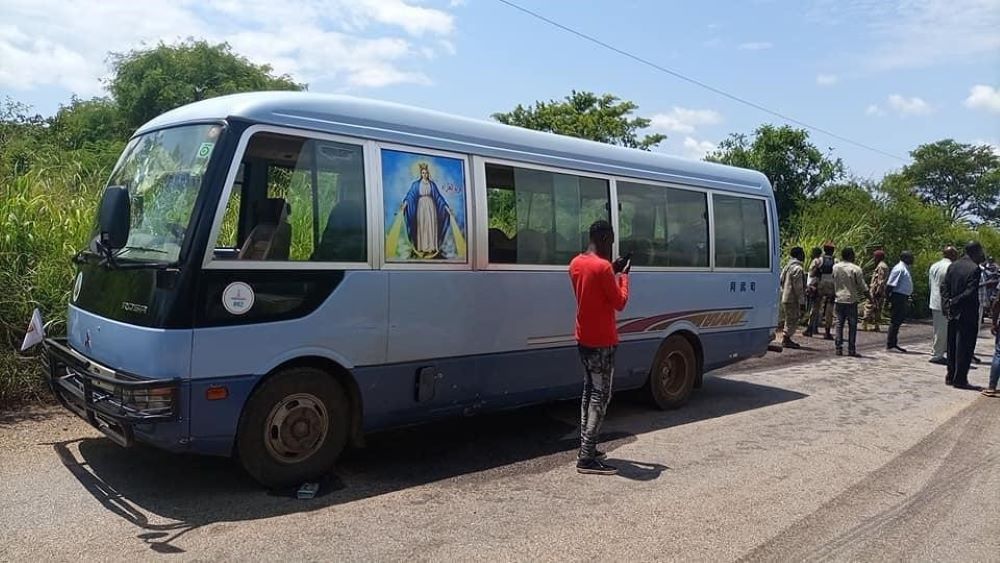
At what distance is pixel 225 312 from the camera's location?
4816 mm

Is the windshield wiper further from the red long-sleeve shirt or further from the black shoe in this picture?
the black shoe

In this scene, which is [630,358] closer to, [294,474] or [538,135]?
[538,135]

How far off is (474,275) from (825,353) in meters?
9.67

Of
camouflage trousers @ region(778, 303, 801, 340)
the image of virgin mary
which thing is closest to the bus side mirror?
the image of virgin mary

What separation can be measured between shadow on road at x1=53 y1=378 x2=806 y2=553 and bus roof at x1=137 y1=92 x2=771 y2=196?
252 cm

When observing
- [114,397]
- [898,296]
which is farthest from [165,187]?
[898,296]

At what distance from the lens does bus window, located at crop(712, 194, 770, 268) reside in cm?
880

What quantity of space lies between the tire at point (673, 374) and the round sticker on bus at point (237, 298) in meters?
4.60

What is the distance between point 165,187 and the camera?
518cm

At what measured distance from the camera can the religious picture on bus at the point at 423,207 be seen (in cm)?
567

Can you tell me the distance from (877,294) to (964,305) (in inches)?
280

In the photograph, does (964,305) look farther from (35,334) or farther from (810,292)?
(35,334)

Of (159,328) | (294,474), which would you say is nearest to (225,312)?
(159,328)

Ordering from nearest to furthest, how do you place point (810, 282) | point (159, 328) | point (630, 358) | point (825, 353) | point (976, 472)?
1. point (159, 328)
2. point (976, 472)
3. point (630, 358)
4. point (825, 353)
5. point (810, 282)
